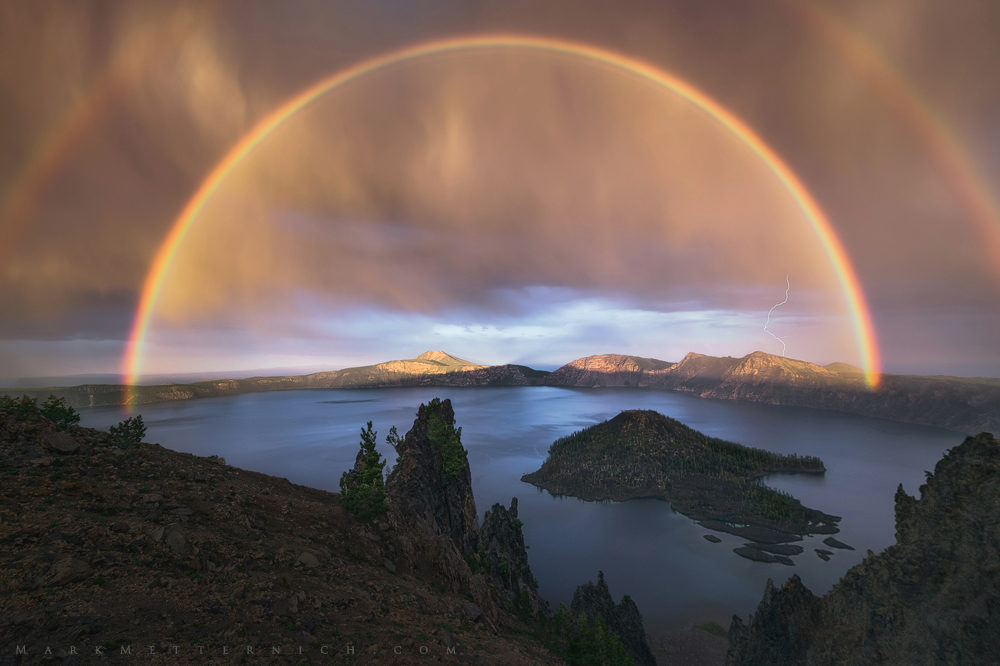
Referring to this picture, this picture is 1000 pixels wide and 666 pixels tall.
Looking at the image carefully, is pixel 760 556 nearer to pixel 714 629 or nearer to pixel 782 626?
pixel 714 629

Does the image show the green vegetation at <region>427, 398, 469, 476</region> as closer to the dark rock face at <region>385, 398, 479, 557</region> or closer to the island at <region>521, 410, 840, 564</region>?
the dark rock face at <region>385, 398, 479, 557</region>

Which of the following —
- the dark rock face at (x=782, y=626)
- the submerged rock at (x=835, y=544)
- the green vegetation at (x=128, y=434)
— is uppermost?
the green vegetation at (x=128, y=434)

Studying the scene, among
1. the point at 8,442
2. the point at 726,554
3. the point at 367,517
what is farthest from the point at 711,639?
the point at 8,442

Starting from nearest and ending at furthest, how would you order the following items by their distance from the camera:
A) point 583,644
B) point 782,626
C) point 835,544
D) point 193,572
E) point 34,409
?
point 193,572, point 34,409, point 583,644, point 782,626, point 835,544

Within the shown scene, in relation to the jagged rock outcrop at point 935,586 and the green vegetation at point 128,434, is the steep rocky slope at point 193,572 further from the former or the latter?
the jagged rock outcrop at point 935,586

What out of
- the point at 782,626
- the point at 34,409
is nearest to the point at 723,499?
the point at 782,626

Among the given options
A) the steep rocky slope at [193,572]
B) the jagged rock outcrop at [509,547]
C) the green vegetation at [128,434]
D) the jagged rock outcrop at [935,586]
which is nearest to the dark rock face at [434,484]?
the jagged rock outcrop at [509,547]

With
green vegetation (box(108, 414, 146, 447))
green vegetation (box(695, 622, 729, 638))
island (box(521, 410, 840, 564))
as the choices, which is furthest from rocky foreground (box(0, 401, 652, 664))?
island (box(521, 410, 840, 564))

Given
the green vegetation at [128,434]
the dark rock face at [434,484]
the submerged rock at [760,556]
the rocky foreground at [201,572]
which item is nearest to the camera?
the rocky foreground at [201,572]
